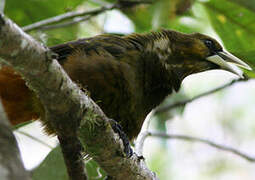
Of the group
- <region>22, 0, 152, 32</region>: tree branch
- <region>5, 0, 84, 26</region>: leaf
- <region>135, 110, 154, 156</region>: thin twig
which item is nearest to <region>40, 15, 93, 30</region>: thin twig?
<region>22, 0, 152, 32</region>: tree branch

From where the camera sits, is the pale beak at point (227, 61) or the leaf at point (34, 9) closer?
the pale beak at point (227, 61)

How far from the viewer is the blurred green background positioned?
12.2ft

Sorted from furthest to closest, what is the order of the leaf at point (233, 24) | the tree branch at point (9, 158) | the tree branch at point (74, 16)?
the tree branch at point (74, 16) < the leaf at point (233, 24) < the tree branch at point (9, 158)

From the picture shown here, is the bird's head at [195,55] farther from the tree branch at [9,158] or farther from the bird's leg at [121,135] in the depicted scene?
the tree branch at [9,158]

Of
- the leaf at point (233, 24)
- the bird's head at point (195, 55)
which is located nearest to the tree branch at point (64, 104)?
the bird's head at point (195, 55)

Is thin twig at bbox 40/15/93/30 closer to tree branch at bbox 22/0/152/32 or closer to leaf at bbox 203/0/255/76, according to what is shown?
tree branch at bbox 22/0/152/32

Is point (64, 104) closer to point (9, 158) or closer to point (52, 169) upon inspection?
point (9, 158)

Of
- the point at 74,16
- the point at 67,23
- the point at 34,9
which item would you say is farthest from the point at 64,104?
the point at 34,9

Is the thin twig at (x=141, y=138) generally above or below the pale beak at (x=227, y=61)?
below

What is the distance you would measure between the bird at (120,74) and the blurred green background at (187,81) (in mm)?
326

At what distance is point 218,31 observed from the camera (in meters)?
3.74

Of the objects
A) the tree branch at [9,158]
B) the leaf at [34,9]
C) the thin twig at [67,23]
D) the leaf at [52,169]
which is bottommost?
the leaf at [52,169]

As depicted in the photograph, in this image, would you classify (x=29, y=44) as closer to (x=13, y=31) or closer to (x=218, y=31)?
(x=13, y=31)

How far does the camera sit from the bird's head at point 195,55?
3502 millimetres
